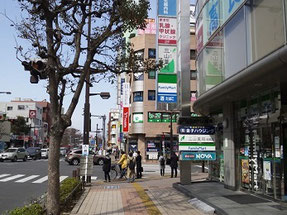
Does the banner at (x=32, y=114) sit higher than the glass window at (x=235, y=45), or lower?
higher

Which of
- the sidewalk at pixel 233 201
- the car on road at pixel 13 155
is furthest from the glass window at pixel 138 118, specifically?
the sidewalk at pixel 233 201

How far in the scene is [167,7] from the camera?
55.5 ft

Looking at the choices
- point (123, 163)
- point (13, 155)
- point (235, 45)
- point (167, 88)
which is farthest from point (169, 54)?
point (13, 155)

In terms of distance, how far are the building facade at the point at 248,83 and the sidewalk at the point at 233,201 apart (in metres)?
0.37

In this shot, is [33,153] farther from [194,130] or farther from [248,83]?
[248,83]

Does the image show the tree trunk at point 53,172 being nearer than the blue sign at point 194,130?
Yes

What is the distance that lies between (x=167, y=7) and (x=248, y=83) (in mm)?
8935

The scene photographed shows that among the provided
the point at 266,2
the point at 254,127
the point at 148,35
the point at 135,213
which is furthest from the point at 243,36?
the point at 148,35

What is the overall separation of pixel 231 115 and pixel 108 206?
5.96 meters

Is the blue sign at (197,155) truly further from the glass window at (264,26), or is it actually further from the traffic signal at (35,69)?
the traffic signal at (35,69)

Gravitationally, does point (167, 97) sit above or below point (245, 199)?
above

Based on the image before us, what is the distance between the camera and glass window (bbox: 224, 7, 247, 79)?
31.2ft

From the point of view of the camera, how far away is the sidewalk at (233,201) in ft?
29.5

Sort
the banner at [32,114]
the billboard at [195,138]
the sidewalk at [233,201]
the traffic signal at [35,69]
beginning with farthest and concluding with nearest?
the banner at [32,114], the billboard at [195,138], the sidewalk at [233,201], the traffic signal at [35,69]
